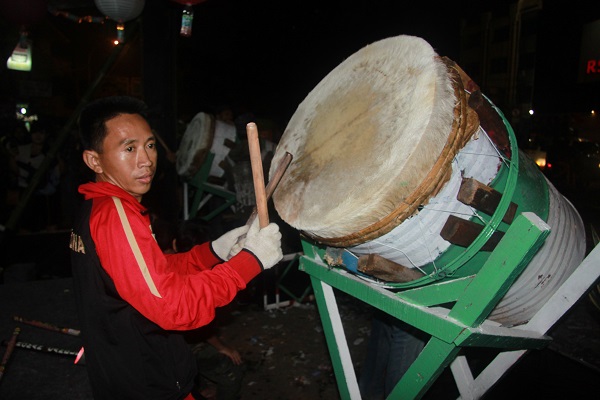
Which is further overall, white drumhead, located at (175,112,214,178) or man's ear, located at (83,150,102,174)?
white drumhead, located at (175,112,214,178)

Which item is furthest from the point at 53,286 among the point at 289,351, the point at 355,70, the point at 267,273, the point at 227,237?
the point at 355,70

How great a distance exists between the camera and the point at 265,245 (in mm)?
1870

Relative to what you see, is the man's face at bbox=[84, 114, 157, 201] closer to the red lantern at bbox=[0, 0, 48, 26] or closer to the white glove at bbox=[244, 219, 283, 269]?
the white glove at bbox=[244, 219, 283, 269]

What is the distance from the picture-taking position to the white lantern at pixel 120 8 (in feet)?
16.6

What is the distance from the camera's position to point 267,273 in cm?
508

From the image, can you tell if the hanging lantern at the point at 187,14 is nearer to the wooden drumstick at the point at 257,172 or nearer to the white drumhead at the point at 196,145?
the white drumhead at the point at 196,145

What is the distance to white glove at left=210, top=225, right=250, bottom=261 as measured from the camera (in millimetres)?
2252

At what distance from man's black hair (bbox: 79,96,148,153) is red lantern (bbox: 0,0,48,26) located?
505 cm

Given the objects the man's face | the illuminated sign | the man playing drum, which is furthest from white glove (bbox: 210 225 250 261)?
the illuminated sign

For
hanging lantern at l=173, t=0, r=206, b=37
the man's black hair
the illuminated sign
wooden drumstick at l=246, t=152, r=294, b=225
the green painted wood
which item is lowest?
the green painted wood

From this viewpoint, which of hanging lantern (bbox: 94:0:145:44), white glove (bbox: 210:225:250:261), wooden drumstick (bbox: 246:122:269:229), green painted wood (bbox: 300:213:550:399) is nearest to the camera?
green painted wood (bbox: 300:213:550:399)

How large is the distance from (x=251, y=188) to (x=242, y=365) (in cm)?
268

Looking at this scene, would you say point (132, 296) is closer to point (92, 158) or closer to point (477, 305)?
point (92, 158)

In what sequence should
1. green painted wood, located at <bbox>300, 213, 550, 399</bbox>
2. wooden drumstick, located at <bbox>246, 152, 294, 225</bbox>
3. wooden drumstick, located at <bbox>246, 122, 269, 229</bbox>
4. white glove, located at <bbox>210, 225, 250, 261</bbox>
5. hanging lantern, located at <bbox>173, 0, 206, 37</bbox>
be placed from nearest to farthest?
green painted wood, located at <bbox>300, 213, 550, 399</bbox> → wooden drumstick, located at <bbox>246, 122, 269, 229</bbox> → wooden drumstick, located at <bbox>246, 152, 294, 225</bbox> → white glove, located at <bbox>210, 225, 250, 261</bbox> → hanging lantern, located at <bbox>173, 0, 206, 37</bbox>
